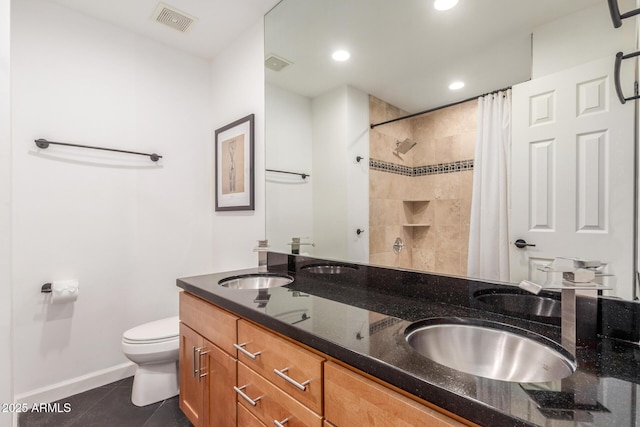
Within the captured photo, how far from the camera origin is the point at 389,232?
135 cm

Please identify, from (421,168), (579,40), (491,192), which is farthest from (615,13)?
(421,168)

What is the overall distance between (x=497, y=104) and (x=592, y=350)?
82 cm

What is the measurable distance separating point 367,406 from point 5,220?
1.57m

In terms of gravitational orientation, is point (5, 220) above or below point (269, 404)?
above

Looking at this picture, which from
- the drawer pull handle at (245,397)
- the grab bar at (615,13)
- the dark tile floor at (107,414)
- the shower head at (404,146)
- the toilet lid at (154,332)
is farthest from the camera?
the toilet lid at (154,332)

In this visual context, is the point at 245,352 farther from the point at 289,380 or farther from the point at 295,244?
the point at 295,244

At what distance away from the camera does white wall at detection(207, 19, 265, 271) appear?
2.10 metres

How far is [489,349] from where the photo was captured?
2.92 feet

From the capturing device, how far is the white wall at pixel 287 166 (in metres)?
1.90

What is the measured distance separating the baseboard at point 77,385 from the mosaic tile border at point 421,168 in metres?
2.28

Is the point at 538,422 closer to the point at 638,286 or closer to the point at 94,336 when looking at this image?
the point at 638,286

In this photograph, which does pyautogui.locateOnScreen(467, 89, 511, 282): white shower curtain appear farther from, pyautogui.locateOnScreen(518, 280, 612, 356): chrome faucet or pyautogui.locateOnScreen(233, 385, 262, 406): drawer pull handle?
pyautogui.locateOnScreen(233, 385, 262, 406): drawer pull handle

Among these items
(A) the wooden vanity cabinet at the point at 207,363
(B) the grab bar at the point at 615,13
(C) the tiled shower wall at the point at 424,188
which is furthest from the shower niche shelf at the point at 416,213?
(A) the wooden vanity cabinet at the point at 207,363

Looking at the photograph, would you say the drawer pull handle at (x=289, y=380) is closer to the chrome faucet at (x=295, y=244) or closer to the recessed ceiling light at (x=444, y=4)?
the chrome faucet at (x=295, y=244)
